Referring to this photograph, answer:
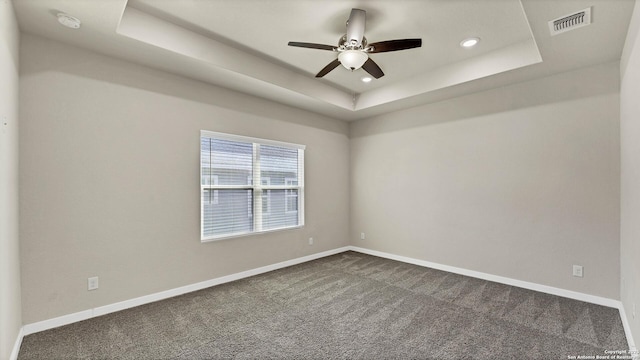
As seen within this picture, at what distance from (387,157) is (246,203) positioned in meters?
2.60

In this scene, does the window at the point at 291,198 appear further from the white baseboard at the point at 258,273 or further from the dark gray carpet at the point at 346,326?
the dark gray carpet at the point at 346,326

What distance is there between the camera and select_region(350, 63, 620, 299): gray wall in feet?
10.1

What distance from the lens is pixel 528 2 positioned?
2.04 meters

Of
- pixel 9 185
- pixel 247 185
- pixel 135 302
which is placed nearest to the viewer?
pixel 9 185

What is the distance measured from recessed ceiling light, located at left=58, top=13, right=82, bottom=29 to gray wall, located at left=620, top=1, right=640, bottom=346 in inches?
170

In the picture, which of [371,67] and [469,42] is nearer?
[371,67]

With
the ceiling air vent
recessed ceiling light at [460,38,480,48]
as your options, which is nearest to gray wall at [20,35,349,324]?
recessed ceiling light at [460,38,480,48]

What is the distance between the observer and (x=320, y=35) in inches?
118

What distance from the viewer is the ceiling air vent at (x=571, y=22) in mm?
2199

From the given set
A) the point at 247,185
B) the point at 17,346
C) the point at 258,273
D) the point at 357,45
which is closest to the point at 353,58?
the point at 357,45

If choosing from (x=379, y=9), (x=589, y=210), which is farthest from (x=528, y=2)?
(x=589, y=210)

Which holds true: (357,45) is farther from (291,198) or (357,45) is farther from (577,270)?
(577,270)

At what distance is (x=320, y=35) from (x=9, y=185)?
9.77ft

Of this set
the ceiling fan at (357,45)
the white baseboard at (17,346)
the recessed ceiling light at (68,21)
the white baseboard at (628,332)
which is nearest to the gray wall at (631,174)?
the white baseboard at (628,332)
